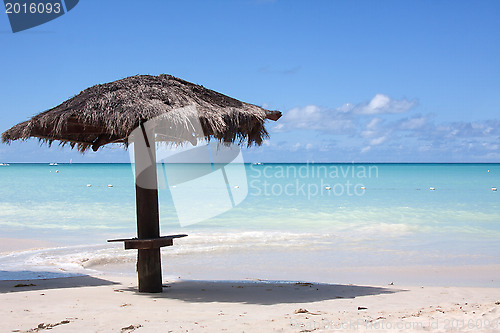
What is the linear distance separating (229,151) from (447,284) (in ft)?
10.6

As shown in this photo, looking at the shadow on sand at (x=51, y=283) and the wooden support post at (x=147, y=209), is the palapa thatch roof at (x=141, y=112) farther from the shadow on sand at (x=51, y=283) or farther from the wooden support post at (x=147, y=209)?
the shadow on sand at (x=51, y=283)

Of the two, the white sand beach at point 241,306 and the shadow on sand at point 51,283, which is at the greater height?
the shadow on sand at point 51,283

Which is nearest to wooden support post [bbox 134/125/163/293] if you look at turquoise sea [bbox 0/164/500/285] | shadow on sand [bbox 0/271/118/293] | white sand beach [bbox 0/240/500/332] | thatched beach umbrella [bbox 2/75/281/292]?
thatched beach umbrella [bbox 2/75/281/292]

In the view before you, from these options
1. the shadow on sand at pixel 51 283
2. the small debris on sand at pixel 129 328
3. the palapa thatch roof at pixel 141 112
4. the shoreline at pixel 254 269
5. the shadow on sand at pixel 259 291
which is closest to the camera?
the small debris on sand at pixel 129 328

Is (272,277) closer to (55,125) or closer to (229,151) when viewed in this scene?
(229,151)

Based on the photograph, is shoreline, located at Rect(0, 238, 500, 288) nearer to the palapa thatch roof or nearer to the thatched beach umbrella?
the thatched beach umbrella

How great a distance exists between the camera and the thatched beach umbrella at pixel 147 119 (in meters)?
4.86

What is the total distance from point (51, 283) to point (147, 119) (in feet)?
7.92

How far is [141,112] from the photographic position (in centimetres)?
478

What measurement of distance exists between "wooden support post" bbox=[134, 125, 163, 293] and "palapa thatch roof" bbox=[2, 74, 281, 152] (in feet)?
0.93

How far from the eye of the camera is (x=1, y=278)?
633 cm

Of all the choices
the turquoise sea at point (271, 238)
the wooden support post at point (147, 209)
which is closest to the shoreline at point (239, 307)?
the wooden support post at point (147, 209)

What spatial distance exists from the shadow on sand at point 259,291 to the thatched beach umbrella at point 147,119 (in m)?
0.42

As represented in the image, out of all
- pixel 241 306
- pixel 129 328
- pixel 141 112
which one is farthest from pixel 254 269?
pixel 129 328
